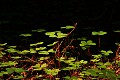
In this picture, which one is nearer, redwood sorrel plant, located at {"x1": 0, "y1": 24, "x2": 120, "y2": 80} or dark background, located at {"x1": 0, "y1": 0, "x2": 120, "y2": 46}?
redwood sorrel plant, located at {"x1": 0, "y1": 24, "x2": 120, "y2": 80}

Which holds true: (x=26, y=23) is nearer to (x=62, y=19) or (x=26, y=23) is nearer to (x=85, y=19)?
(x=62, y=19)

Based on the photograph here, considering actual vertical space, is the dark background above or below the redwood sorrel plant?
above

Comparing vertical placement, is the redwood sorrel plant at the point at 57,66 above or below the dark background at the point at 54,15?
below

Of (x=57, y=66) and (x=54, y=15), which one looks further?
(x=54, y=15)

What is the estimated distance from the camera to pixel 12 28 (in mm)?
3900

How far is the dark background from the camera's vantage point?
3.86 m

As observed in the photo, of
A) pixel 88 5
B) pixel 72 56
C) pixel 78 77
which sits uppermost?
pixel 88 5

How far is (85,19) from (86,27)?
15.5 inches

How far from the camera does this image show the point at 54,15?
14.7ft

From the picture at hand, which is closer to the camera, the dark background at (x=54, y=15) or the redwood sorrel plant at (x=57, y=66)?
the redwood sorrel plant at (x=57, y=66)

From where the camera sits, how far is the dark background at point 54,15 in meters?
3.86

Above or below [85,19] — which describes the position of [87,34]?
below

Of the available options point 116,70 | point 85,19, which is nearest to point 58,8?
point 85,19

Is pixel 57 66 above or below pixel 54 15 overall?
below
